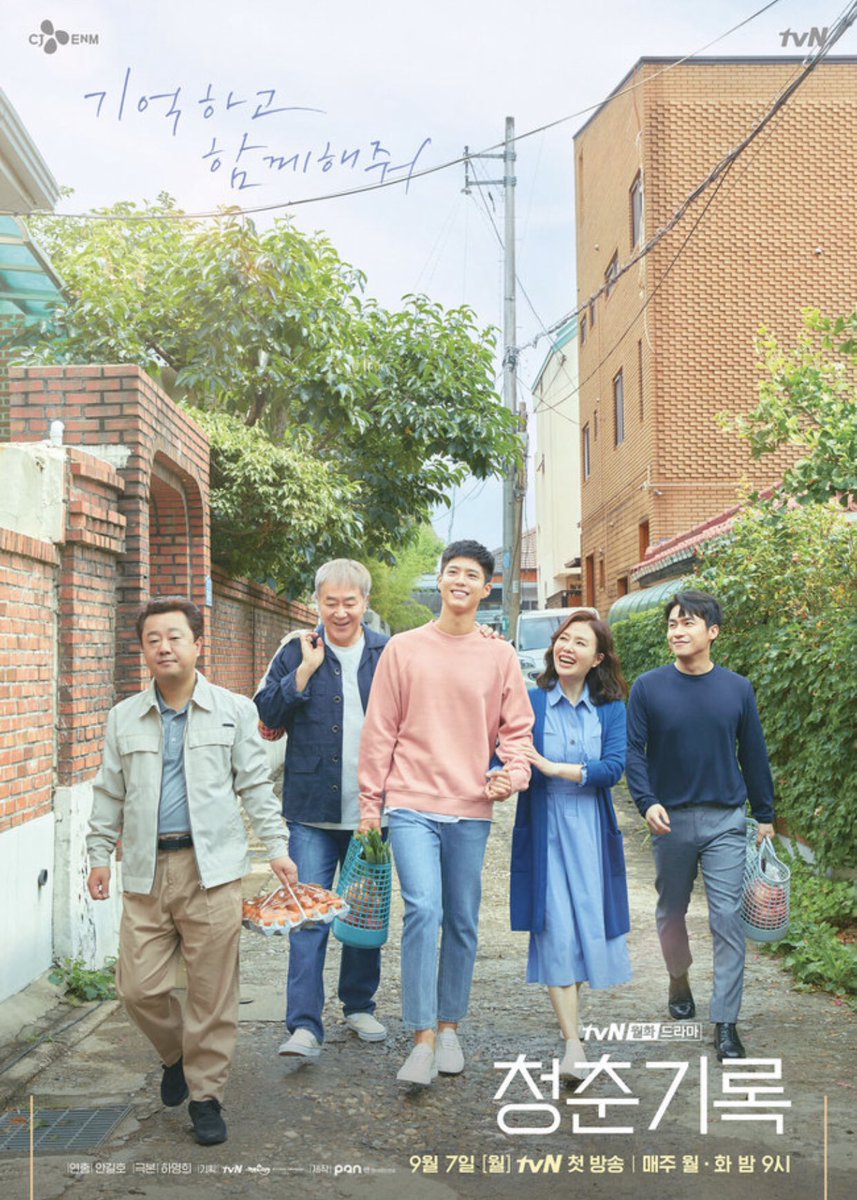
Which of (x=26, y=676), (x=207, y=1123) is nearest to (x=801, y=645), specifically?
(x=26, y=676)

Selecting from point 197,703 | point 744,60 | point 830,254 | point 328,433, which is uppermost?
point 744,60

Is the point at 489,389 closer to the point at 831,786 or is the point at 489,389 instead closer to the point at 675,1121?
the point at 831,786

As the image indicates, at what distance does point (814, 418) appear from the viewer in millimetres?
8523

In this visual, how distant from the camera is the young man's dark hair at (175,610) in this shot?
4.48 meters

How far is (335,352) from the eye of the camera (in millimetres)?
15141

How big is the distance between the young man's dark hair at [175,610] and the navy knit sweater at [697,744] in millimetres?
1930

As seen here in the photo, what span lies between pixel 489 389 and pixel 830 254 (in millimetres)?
6474

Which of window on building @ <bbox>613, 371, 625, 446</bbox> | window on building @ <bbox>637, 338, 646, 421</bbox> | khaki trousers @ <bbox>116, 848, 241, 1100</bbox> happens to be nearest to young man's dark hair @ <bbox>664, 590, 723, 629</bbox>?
khaki trousers @ <bbox>116, 848, 241, 1100</bbox>

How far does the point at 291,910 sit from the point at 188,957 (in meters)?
0.38

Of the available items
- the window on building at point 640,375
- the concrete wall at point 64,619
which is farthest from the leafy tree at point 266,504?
the window on building at point 640,375

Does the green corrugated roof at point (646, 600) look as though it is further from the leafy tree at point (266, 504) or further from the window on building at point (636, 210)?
the window on building at point (636, 210)

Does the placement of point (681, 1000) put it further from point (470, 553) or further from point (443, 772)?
point (470, 553)

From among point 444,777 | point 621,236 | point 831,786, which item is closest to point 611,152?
point 621,236

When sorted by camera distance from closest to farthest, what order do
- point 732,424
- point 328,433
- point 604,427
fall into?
point 732,424
point 328,433
point 604,427
